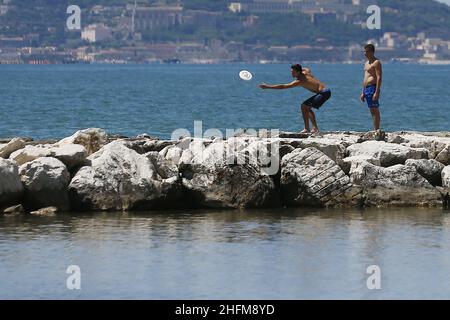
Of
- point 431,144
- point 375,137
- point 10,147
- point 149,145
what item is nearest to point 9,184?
point 10,147

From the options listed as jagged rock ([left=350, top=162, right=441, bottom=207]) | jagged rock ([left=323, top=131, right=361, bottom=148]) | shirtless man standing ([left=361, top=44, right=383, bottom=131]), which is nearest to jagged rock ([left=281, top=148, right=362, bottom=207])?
jagged rock ([left=350, top=162, right=441, bottom=207])

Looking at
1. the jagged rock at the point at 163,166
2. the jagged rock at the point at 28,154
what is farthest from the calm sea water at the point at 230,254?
the jagged rock at the point at 28,154

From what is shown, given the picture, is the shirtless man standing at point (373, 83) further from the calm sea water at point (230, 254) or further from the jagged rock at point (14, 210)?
the jagged rock at point (14, 210)

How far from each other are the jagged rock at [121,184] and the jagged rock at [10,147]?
4.81 feet

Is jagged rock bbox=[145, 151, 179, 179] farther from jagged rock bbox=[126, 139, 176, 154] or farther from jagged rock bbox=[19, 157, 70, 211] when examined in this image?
jagged rock bbox=[19, 157, 70, 211]

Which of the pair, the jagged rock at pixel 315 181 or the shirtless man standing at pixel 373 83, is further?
the shirtless man standing at pixel 373 83

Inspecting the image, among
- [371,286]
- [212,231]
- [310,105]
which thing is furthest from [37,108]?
[371,286]

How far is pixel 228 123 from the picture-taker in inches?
1870

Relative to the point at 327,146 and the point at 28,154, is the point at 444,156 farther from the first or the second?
the point at 28,154

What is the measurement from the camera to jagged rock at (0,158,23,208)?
17250mm

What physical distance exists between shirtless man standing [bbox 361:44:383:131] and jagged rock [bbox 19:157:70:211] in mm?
4996

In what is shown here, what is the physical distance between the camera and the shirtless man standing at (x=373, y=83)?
65.6ft
